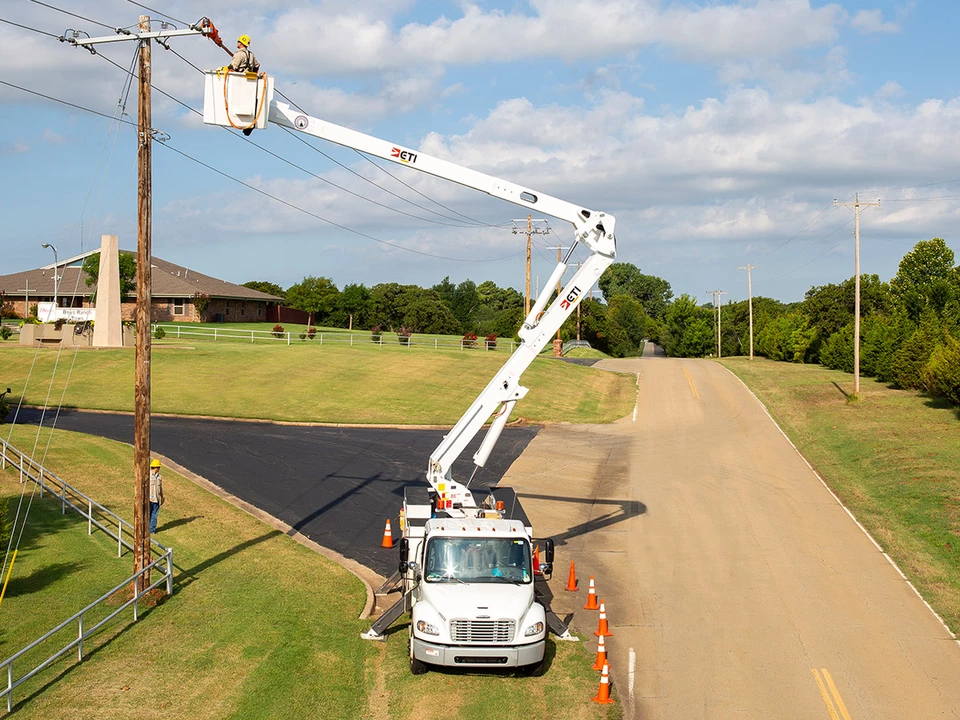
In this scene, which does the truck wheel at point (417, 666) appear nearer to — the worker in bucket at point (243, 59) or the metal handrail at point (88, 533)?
the metal handrail at point (88, 533)

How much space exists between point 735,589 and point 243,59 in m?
15.4

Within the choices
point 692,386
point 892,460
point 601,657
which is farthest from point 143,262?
point 692,386

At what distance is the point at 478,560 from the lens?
50.7 feet

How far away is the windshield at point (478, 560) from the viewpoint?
1523cm

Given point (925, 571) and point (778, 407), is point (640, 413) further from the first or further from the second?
point (925, 571)

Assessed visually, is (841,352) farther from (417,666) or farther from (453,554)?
(417,666)

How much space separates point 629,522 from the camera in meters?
27.0

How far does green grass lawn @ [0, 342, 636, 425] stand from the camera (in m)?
45.7

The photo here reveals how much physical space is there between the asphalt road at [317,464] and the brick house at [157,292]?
157 feet

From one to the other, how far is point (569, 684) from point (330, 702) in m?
3.95

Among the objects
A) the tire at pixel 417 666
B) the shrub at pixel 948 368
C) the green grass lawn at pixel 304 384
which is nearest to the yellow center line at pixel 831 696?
the tire at pixel 417 666

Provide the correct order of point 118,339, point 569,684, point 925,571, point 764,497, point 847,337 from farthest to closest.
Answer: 1. point 847,337
2. point 118,339
3. point 764,497
4. point 925,571
5. point 569,684

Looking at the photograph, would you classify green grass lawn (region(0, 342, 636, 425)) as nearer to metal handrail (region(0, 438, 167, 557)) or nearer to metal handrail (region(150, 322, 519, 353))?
metal handrail (region(150, 322, 519, 353))

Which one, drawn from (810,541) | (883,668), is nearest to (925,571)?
(810,541)
